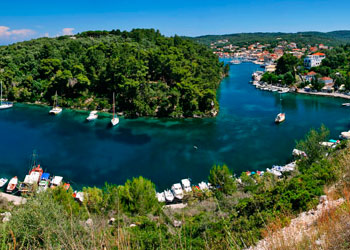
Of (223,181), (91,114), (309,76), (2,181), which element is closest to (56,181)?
(2,181)

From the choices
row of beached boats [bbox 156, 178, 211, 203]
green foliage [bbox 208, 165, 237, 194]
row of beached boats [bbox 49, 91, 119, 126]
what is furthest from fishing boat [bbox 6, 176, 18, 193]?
row of beached boats [bbox 49, 91, 119, 126]

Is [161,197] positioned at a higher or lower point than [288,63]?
lower

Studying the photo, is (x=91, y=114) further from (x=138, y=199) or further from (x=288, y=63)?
(x=288, y=63)

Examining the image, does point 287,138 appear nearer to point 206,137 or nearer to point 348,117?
point 206,137

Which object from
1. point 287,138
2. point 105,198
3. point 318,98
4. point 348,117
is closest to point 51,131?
point 105,198

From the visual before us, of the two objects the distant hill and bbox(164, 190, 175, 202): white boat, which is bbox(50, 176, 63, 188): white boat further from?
the distant hill

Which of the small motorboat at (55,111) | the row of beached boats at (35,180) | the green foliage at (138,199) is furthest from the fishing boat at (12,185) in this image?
the small motorboat at (55,111)

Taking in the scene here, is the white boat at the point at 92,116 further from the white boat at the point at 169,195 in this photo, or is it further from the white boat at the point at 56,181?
the white boat at the point at 169,195
